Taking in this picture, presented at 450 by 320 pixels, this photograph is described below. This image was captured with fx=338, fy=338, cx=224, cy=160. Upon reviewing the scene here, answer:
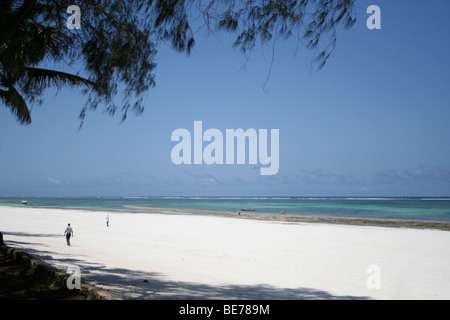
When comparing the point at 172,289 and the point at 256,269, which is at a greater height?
the point at 172,289

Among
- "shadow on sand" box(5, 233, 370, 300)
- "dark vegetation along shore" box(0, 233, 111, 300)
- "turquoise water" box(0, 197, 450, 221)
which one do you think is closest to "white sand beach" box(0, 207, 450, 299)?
"shadow on sand" box(5, 233, 370, 300)

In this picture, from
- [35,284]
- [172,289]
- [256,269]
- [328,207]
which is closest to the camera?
[35,284]

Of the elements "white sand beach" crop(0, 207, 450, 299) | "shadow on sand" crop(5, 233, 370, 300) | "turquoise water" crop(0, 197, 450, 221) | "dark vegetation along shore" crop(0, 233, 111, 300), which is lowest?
"turquoise water" crop(0, 197, 450, 221)

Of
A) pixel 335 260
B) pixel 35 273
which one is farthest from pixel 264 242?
pixel 35 273

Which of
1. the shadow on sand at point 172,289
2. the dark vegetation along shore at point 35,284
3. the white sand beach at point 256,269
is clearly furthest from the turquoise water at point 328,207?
the dark vegetation along shore at point 35,284

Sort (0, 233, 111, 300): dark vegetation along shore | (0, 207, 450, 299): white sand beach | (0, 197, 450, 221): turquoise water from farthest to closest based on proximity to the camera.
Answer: (0, 197, 450, 221): turquoise water
(0, 207, 450, 299): white sand beach
(0, 233, 111, 300): dark vegetation along shore

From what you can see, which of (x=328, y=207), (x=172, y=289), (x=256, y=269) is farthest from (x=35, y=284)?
(x=328, y=207)

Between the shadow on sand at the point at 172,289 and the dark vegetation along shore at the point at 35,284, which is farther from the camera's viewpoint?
the shadow on sand at the point at 172,289

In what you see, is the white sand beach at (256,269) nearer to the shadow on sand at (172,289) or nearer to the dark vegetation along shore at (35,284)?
the shadow on sand at (172,289)

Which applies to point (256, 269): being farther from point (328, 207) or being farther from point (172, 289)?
point (328, 207)

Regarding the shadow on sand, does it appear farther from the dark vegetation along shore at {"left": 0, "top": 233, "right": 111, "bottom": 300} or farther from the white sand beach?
the dark vegetation along shore at {"left": 0, "top": 233, "right": 111, "bottom": 300}
